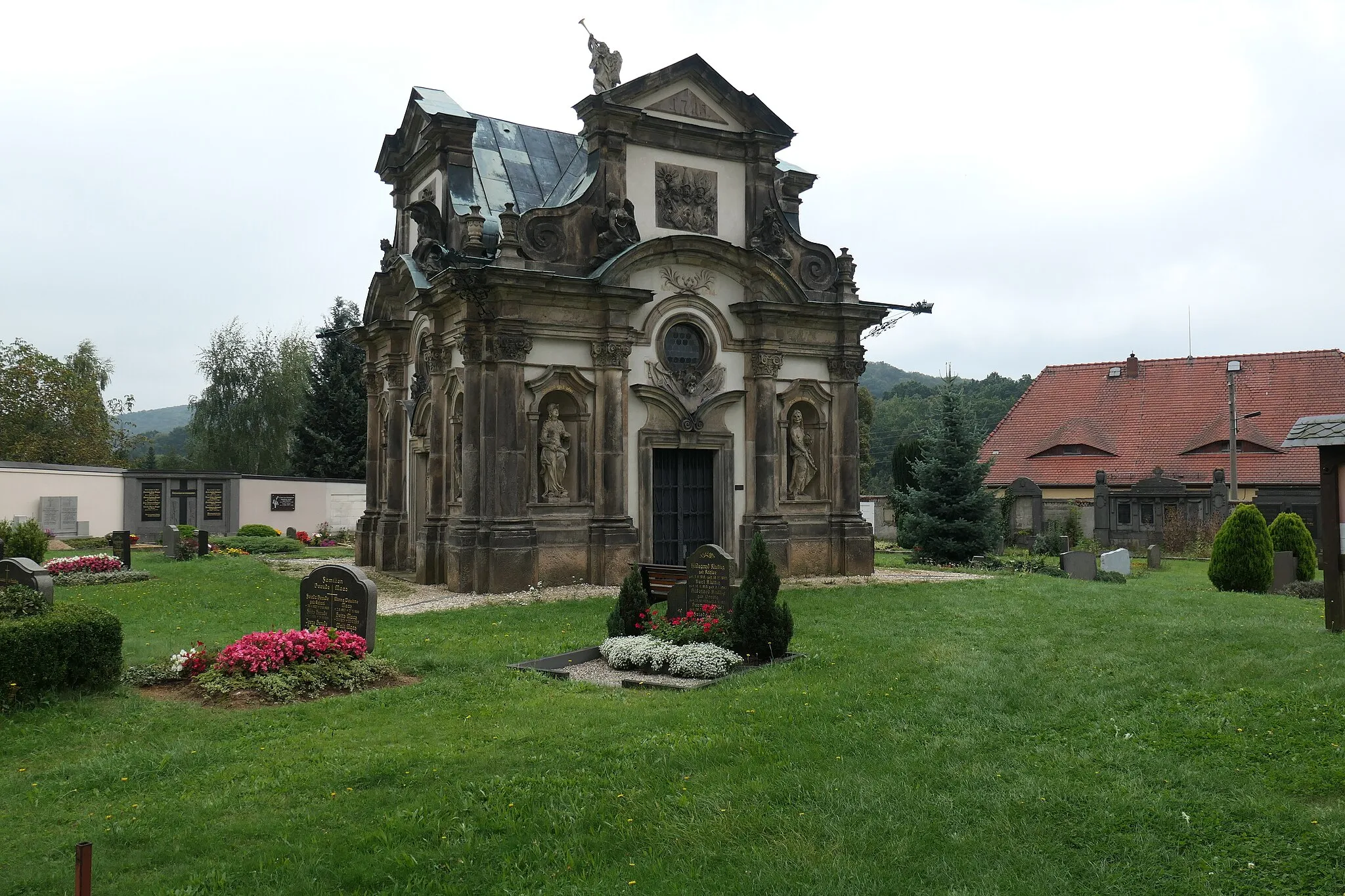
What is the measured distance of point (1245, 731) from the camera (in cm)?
764

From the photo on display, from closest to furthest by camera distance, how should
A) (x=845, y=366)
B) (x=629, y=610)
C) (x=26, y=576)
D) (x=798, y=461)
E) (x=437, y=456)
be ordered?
(x=26, y=576) < (x=629, y=610) < (x=437, y=456) < (x=798, y=461) < (x=845, y=366)

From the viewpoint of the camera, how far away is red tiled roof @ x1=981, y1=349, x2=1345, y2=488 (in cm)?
3616

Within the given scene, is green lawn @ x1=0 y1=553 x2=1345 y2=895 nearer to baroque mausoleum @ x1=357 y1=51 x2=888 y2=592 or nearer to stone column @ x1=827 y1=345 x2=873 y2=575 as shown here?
baroque mausoleum @ x1=357 y1=51 x2=888 y2=592

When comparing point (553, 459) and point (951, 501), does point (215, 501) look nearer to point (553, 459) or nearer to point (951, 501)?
point (553, 459)

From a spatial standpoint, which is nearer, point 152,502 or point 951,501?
point 951,501

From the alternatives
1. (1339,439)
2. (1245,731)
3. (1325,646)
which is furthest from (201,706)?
(1339,439)

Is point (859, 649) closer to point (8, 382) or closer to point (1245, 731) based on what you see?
point (1245, 731)

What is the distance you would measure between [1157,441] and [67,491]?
38.1 m

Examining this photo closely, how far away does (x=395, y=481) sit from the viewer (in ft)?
80.1

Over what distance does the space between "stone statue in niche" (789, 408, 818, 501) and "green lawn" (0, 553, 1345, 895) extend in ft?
35.4

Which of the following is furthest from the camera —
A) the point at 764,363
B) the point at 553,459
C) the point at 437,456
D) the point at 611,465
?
the point at 764,363

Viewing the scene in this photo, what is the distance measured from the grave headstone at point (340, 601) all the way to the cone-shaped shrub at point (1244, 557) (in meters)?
17.5

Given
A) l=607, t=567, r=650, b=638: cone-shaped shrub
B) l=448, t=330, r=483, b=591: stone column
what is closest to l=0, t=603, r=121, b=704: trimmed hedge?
l=607, t=567, r=650, b=638: cone-shaped shrub

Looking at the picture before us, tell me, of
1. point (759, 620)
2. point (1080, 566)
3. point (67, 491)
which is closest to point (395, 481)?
point (759, 620)
